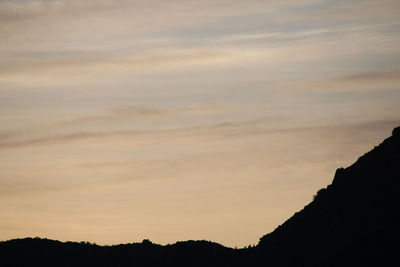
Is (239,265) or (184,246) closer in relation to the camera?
(239,265)

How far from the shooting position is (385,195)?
142 meters

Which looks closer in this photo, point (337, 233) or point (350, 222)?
point (337, 233)

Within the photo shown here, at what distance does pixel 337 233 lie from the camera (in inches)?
5571

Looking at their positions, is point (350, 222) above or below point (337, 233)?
above

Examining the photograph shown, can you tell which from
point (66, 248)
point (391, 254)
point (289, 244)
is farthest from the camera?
point (66, 248)

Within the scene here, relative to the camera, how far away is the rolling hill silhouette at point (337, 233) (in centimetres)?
13788

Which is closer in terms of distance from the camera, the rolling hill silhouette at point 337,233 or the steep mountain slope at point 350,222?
the steep mountain slope at point 350,222

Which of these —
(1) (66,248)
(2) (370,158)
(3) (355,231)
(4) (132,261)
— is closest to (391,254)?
(3) (355,231)

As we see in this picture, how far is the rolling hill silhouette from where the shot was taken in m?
138

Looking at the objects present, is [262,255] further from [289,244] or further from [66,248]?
[66,248]

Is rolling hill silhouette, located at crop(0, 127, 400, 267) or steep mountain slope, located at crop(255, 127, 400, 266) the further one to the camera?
rolling hill silhouette, located at crop(0, 127, 400, 267)

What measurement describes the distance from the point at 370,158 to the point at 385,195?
8210mm

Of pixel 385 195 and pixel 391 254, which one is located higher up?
pixel 385 195

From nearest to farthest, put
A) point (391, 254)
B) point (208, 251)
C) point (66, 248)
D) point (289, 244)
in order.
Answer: point (391, 254) → point (289, 244) → point (208, 251) → point (66, 248)
